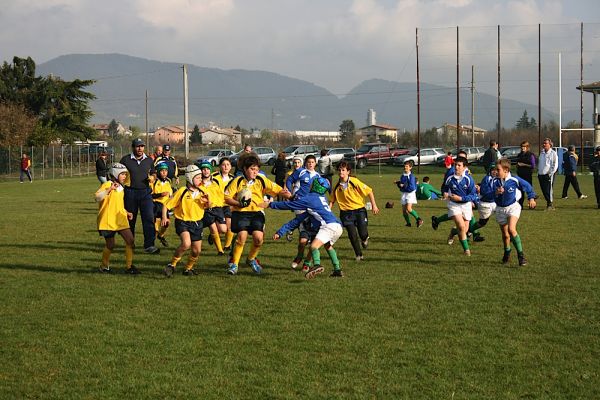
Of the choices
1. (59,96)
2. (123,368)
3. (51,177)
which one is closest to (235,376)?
(123,368)

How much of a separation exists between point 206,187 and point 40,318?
4.21 meters

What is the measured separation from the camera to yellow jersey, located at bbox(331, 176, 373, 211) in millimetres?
12891

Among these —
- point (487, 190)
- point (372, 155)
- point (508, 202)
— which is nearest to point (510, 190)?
Answer: point (508, 202)

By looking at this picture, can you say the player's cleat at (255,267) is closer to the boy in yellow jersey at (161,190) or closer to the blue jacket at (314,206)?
the blue jacket at (314,206)

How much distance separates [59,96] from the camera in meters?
69.1

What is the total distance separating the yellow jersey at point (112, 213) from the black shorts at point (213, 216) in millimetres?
2020

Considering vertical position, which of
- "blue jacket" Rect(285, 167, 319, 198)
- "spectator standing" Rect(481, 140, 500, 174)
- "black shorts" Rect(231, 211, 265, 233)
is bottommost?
"black shorts" Rect(231, 211, 265, 233)

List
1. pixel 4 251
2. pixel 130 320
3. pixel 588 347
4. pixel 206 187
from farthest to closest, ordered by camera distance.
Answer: pixel 4 251 → pixel 206 187 → pixel 130 320 → pixel 588 347

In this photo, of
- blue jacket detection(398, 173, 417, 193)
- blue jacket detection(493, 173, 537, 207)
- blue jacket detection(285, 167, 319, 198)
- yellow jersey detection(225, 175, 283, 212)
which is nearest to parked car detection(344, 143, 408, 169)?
blue jacket detection(398, 173, 417, 193)

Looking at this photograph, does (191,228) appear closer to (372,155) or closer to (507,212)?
(507,212)

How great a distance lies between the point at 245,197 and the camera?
10.7 meters

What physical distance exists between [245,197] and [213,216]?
9.40 ft

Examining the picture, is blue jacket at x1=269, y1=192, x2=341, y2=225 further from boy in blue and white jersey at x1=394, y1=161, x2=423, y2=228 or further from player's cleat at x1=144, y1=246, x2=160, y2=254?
boy in blue and white jersey at x1=394, y1=161, x2=423, y2=228

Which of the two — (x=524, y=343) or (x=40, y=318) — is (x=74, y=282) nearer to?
(x=40, y=318)
